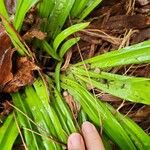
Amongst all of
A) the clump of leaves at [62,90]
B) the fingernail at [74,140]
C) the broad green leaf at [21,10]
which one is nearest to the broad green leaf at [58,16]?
the clump of leaves at [62,90]

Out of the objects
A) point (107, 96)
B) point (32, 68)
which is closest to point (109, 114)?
point (107, 96)

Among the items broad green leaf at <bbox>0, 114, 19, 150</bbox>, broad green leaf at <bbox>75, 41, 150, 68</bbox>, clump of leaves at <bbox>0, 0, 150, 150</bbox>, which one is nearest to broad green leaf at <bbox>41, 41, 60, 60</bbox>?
clump of leaves at <bbox>0, 0, 150, 150</bbox>

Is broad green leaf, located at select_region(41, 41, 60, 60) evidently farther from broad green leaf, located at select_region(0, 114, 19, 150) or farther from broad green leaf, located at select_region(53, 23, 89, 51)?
broad green leaf, located at select_region(0, 114, 19, 150)

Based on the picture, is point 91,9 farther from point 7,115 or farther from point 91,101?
point 7,115

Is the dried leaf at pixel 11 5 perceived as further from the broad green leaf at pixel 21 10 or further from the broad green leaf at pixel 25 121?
the broad green leaf at pixel 25 121

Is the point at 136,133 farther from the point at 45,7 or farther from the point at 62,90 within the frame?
the point at 45,7

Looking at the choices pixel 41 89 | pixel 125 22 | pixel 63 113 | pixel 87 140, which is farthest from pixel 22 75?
pixel 125 22
